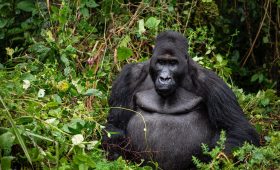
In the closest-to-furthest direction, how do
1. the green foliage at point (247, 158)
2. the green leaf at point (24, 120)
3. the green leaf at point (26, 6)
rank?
the green leaf at point (24, 120), the green foliage at point (247, 158), the green leaf at point (26, 6)

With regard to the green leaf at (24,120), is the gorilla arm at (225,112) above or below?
below

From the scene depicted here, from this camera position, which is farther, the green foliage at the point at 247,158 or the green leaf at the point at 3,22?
the green leaf at the point at 3,22

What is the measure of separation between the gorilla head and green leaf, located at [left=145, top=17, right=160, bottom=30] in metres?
1.31

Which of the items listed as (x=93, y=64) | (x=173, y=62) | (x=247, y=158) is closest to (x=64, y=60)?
(x=93, y=64)

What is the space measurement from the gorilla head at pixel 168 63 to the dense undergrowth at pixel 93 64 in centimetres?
49

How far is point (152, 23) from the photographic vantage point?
7.15 meters

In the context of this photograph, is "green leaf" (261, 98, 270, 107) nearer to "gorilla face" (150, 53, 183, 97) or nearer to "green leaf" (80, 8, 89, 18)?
"gorilla face" (150, 53, 183, 97)

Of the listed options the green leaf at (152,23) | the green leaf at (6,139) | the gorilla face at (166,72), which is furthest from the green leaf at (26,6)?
the green leaf at (6,139)

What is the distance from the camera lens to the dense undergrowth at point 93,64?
458 cm

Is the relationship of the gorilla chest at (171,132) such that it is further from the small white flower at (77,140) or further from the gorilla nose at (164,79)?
the small white flower at (77,140)

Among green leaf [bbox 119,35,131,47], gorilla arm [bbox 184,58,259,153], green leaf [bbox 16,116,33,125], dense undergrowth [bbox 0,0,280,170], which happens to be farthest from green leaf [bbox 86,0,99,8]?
green leaf [bbox 16,116,33,125]

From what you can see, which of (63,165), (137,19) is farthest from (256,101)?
(63,165)

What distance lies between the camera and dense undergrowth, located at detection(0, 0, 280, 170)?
458 centimetres

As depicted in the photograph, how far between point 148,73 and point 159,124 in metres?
0.45
